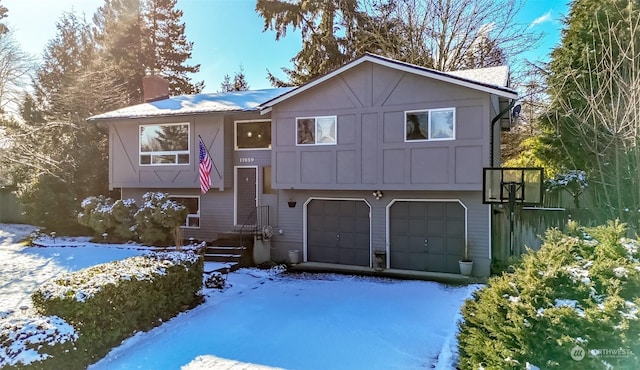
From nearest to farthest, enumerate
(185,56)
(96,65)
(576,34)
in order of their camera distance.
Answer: (576,34)
(96,65)
(185,56)

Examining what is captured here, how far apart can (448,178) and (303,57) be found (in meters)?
15.7

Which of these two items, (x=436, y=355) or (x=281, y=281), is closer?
(x=436, y=355)

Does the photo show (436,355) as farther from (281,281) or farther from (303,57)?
(303,57)

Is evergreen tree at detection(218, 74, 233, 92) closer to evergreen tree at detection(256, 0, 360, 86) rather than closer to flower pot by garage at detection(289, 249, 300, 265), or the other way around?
evergreen tree at detection(256, 0, 360, 86)

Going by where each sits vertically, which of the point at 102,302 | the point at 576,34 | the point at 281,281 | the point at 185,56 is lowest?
the point at 281,281

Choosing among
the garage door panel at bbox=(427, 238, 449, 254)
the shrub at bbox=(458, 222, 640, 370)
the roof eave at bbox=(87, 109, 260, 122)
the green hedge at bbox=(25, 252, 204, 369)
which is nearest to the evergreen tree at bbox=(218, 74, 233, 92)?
the roof eave at bbox=(87, 109, 260, 122)

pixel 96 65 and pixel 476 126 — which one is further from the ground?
pixel 96 65

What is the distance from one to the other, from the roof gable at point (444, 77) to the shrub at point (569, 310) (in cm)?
711

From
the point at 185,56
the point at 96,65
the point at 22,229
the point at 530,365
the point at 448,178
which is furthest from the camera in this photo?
the point at 185,56

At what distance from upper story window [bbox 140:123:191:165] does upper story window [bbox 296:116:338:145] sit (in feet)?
16.1

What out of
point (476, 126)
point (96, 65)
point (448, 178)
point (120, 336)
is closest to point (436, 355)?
point (120, 336)

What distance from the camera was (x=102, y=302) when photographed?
21.4ft

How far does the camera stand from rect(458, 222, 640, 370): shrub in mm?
3240

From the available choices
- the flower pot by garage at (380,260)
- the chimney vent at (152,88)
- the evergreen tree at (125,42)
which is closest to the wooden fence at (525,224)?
the flower pot by garage at (380,260)
